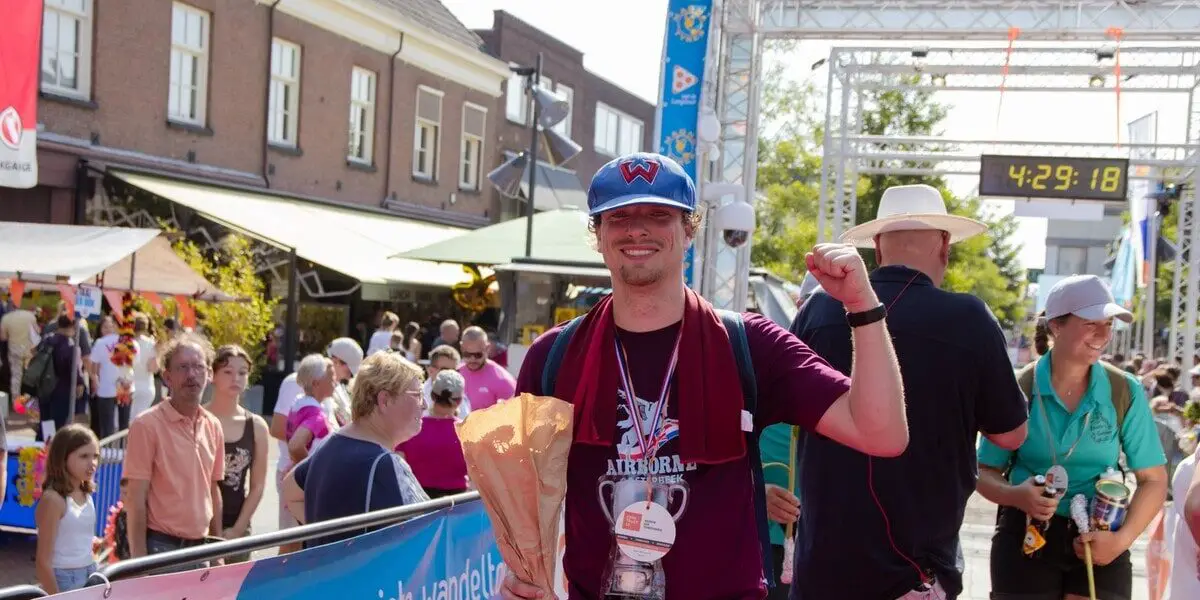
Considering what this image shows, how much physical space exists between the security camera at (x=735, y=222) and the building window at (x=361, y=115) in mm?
13963

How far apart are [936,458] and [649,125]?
4243cm

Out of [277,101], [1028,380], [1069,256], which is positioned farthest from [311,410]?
[1069,256]

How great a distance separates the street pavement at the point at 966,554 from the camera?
27.3 ft

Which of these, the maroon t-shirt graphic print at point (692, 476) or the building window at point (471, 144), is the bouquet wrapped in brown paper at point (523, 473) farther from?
the building window at point (471, 144)

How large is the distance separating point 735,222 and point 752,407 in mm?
9611

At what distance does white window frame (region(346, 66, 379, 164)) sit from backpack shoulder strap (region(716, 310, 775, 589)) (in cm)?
2283

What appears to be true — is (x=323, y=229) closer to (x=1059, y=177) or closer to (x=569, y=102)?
(x=1059, y=177)

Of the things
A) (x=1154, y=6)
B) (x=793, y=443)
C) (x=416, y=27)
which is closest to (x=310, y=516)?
(x=793, y=443)

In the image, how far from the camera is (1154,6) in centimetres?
1318

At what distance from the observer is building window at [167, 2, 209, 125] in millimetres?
19547

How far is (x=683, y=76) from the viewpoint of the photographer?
11.4 metres

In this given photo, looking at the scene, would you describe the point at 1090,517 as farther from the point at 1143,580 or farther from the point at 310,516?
the point at 1143,580

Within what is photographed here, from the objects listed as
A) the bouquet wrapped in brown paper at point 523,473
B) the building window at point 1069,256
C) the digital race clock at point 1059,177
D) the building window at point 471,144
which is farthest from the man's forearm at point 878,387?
the building window at point 1069,256

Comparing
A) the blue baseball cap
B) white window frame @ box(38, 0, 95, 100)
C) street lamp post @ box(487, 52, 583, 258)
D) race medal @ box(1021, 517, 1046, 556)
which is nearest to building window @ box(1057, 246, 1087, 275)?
street lamp post @ box(487, 52, 583, 258)
